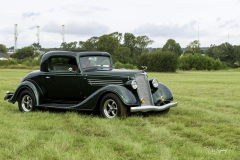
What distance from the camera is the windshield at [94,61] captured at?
10.3 m

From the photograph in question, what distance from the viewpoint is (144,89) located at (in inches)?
379

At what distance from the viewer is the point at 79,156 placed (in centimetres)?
545

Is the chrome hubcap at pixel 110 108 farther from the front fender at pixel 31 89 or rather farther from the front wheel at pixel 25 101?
→ the front wheel at pixel 25 101

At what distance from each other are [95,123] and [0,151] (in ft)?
9.56

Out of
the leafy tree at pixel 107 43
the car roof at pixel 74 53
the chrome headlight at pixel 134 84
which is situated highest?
the leafy tree at pixel 107 43

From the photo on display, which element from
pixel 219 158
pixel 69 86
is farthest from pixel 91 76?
pixel 219 158

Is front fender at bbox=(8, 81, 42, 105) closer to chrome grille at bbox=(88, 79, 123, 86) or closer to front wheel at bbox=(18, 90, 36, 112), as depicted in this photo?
front wheel at bbox=(18, 90, 36, 112)

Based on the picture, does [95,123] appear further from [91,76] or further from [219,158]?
[219,158]

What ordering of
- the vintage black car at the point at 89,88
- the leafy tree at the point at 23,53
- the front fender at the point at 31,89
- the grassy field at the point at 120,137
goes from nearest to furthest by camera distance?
the grassy field at the point at 120,137 → the vintage black car at the point at 89,88 → the front fender at the point at 31,89 → the leafy tree at the point at 23,53

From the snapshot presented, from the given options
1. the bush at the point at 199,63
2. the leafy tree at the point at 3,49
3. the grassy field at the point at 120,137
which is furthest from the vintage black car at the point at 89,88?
the leafy tree at the point at 3,49

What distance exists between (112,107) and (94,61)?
1.94 meters

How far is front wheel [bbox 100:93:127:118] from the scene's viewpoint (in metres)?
8.91

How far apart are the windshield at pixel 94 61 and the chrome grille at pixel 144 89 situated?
5.25 feet

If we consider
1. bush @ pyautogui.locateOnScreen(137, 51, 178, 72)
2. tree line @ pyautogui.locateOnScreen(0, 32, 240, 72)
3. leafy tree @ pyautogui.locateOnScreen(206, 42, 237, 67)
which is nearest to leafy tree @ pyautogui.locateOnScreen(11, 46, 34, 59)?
tree line @ pyautogui.locateOnScreen(0, 32, 240, 72)
